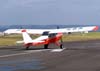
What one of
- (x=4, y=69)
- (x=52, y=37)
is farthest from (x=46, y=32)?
(x=4, y=69)

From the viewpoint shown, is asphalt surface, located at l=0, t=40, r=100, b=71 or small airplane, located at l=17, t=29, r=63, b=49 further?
small airplane, located at l=17, t=29, r=63, b=49

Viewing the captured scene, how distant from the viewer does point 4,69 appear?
22359 mm

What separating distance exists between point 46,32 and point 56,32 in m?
1.15

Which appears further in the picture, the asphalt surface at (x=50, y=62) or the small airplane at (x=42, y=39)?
the small airplane at (x=42, y=39)

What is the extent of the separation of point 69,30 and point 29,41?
6.21 m

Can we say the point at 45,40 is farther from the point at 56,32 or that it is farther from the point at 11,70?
the point at 11,70

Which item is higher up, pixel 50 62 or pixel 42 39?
pixel 42 39

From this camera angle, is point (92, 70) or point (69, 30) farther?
point (69, 30)

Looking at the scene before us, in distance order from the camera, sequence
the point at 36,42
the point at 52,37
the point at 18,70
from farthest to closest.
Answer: the point at 52,37 → the point at 36,42 → the point at 18,70

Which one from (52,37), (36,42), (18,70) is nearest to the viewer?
(18,70)

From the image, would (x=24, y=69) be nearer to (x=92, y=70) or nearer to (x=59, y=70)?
(x=59, y=70)

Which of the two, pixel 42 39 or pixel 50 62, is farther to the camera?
pixel 42 39

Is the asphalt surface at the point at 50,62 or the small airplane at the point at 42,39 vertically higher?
the small airplane at the point at 42,39

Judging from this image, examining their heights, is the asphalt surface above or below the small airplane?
below
